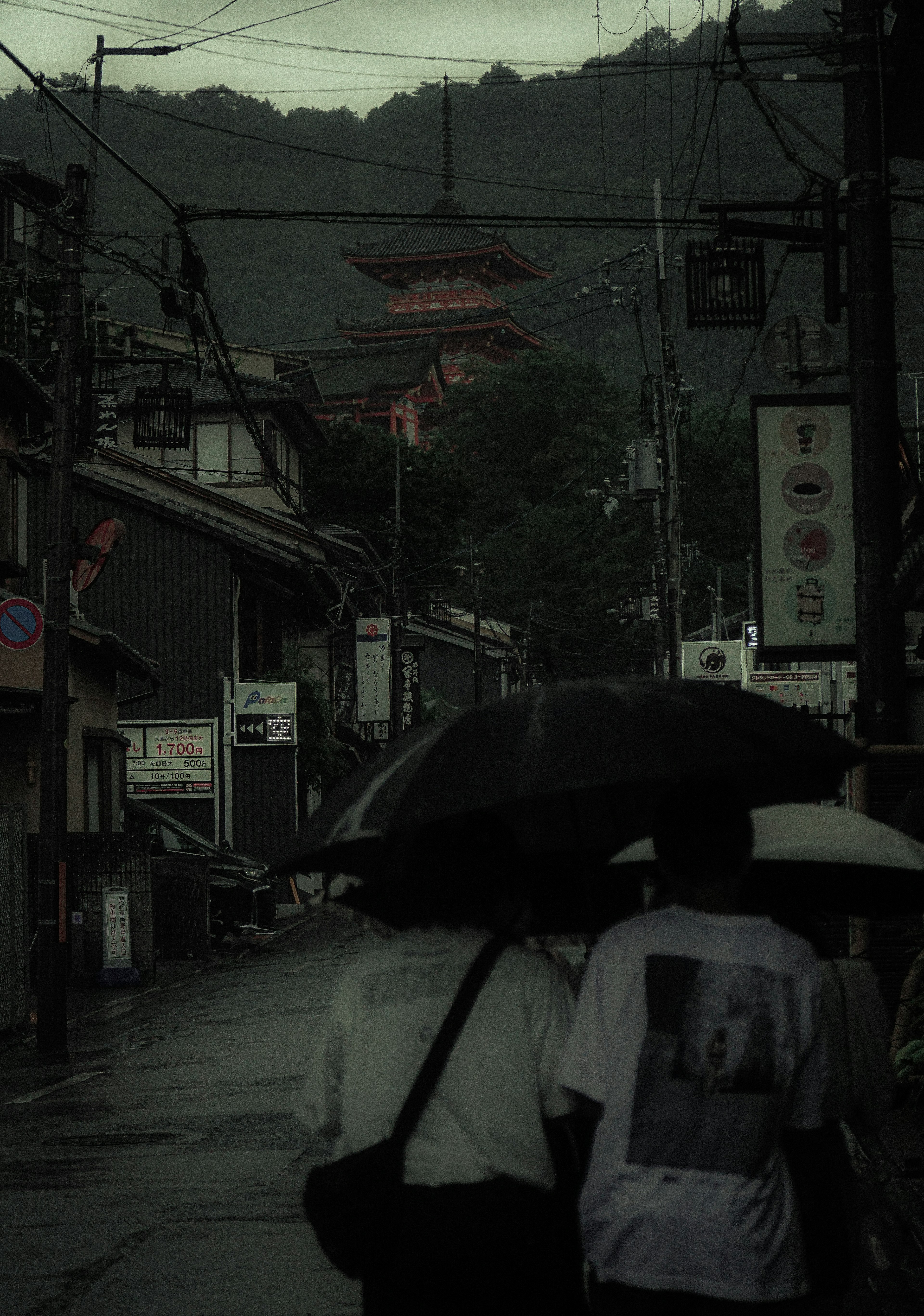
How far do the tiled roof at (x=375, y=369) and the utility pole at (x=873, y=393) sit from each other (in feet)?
175

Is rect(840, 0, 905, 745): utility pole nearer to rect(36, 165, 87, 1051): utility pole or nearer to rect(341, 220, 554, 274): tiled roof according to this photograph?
rect(36, 165, 87, 1051): utility pole

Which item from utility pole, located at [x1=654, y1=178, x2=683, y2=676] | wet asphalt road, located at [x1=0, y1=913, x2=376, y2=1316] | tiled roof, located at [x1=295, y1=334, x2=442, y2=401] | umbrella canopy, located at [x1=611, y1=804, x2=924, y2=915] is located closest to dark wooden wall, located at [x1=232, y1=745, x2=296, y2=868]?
utility pole, located at [x1=654, y1=178, x2=683, y2=676]

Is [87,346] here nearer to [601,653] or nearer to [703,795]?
[703,795]

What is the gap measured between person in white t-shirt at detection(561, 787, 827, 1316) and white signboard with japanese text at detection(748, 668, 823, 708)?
33524 mm

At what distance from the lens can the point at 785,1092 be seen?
341 cm

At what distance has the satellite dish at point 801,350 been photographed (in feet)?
43.4

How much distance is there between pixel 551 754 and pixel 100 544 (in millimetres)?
21495

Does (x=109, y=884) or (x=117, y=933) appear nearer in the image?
(x=117, y=933)

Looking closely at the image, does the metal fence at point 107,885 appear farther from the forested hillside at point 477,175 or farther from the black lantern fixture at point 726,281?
the forested hillside at point 477,175

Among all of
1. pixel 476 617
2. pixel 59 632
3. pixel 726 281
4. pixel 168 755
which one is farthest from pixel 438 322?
pixel 726 281

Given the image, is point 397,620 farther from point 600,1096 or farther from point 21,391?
point 600,1096

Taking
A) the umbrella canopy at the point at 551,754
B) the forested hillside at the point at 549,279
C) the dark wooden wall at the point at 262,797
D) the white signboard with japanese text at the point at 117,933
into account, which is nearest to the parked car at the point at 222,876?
the white signboard with japanese text at the point at 117,933

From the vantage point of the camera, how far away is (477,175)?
12400 centimetres

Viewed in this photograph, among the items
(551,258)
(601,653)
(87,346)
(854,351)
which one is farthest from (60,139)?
Result: (854,351)
